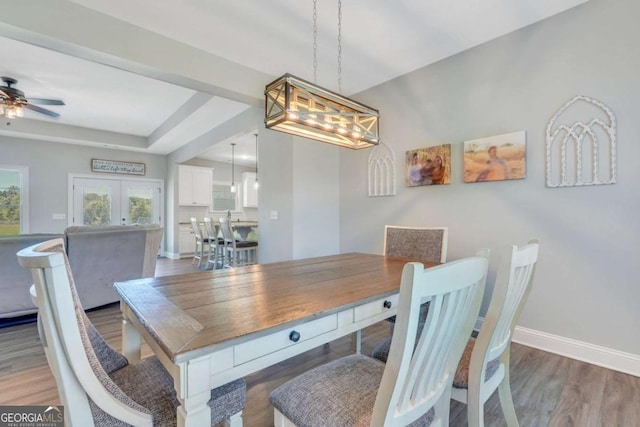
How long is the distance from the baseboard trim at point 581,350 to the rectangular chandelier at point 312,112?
1.92m

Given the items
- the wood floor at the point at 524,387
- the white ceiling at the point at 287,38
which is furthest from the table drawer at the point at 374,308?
the white ceiling at the point at 287,38

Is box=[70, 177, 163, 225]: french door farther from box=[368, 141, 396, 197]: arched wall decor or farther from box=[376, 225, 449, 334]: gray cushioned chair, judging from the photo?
box=[376, 225, 449, 334]: gray cushioned chair

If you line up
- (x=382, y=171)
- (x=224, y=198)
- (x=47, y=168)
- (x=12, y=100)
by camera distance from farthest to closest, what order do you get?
(x=224, y=198) → (x=47, y=168) → (x=12, y=100) → (x=382, y=171)

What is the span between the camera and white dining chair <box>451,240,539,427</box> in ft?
3.43

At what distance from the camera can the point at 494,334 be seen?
109cm

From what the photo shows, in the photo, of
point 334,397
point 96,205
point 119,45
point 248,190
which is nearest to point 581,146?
point 334,397

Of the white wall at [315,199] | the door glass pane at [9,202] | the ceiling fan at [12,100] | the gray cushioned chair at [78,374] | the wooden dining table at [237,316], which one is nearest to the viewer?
the gray cushioned chair at [78,374]

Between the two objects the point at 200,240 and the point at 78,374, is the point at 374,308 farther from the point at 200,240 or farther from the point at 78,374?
the point at 200,240

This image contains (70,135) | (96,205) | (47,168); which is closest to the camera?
(70,135)

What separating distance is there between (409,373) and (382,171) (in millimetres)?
2914

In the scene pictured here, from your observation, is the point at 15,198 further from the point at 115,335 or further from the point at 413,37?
the point at 413,37

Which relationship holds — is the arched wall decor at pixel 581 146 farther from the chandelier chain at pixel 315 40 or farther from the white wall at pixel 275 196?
the white wall at pixel 275 196

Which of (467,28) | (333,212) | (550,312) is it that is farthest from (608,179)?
(333,212)

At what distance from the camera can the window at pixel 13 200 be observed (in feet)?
17.8
